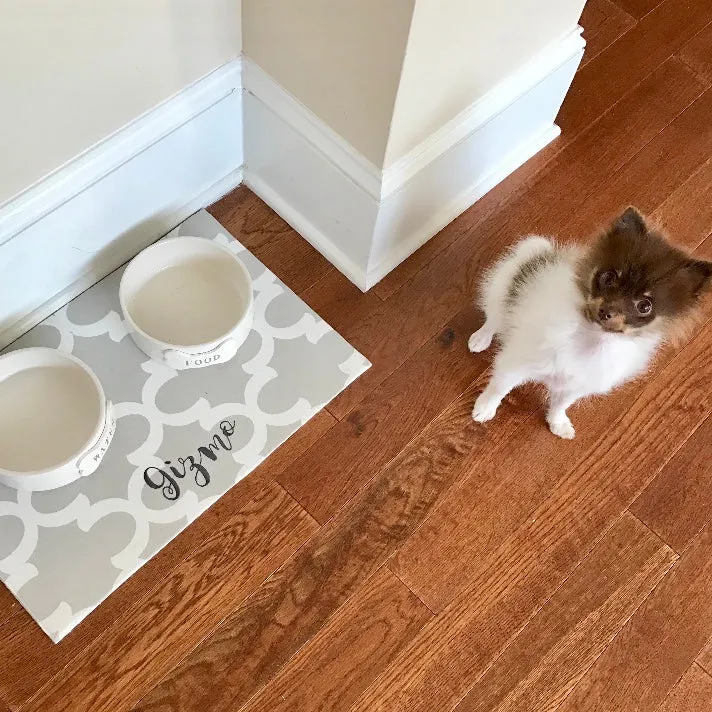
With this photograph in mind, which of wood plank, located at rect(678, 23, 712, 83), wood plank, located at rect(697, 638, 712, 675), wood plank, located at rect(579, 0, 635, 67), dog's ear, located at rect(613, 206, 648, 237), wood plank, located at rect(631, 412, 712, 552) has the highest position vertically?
dog's ear, located at rect(613, 206, 648, 237)

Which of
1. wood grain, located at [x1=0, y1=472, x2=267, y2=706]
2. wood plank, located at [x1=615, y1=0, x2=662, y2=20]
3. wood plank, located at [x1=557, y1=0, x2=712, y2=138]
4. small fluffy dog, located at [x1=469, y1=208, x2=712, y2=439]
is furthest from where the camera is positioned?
wood plank, located at [x1=615, y1=0, x2=662, y2=20]

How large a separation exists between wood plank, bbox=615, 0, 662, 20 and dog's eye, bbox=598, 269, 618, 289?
106 centimetres

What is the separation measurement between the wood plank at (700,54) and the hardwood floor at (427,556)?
521 mm

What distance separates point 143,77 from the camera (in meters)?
1.15

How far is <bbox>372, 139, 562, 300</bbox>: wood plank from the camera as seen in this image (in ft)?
4.75

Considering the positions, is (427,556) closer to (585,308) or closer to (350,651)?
(350,651)

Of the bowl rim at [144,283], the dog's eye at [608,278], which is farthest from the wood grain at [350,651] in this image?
the dog's eye at [608,278]

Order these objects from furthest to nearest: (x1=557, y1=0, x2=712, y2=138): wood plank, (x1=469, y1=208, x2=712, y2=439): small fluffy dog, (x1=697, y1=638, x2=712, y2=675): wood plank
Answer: (x1=557, y1=0, x2=712, y2=138): wood plank
(x1=697, y1=638, x2=712, y2=675): wood plank
(x1=469, y1=208, x2=712, y2=439): small fluffy dog

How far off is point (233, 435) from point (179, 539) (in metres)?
0.18

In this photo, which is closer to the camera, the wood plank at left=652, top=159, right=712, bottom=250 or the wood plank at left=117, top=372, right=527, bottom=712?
the wood plank at left=117, top=372, right=527, bottom=712

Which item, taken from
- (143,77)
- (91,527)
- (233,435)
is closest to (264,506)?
(233,435)

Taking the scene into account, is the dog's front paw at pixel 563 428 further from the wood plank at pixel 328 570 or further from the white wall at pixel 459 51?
the white wall at pixel 459 51

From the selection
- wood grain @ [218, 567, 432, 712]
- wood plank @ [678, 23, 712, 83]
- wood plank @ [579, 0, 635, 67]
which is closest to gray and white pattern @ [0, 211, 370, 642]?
wood grain @ [218, 567, 432, 712]

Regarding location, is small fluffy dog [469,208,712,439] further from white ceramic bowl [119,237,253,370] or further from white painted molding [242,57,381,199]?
white ceramic bowl [119,237,253,370]
